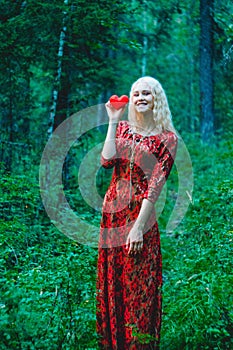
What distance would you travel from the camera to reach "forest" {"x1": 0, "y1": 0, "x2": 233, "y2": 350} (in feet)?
12.3

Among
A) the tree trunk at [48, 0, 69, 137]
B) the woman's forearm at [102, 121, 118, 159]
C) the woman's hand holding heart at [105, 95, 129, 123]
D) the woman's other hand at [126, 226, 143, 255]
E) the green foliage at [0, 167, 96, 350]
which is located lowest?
the green foliage at [0, 167, 96, 350]

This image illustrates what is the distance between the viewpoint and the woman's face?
372cm

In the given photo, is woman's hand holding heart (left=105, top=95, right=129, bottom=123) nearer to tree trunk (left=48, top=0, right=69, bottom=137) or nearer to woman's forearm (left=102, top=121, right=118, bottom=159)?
woman's forearm (left=102, top=121, right=118, bottom=159)

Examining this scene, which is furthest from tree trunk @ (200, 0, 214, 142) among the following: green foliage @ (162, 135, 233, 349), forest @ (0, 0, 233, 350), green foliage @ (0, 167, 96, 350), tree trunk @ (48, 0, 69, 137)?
green foliage @ (0, 167, 96, 350)

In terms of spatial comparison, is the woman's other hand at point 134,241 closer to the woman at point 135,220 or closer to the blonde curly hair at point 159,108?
the woman at point 135,220

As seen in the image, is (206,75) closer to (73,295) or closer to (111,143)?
(111,143)

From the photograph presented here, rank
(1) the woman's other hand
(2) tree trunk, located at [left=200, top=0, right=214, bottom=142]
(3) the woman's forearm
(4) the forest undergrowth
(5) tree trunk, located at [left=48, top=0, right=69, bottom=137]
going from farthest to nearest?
(2) tree trunk, located at [left=200, top=0, right=214, bottom=142]
(5) tree trunk, located at [left=48, top=0, right=69, bottom=137]
(3) the woman's forearm
(1) the woman's other hand
(4) the forest undergrowth

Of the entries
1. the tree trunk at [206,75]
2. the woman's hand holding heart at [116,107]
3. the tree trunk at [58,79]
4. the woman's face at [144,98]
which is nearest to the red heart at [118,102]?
the woman's hand holding heart at [116,107]

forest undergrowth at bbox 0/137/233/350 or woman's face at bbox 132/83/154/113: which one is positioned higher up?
woman's face at bbox 132/83/154/113

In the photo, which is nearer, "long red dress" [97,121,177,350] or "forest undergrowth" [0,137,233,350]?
"forest undergrowth" [0,137,233,350]

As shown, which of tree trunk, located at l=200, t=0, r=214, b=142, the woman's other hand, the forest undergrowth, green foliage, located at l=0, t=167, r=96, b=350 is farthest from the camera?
tree trunk, located at l=200, t=0, r=214, b=142

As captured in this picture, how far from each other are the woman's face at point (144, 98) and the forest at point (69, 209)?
4.81 ft

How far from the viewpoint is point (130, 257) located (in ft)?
12.3

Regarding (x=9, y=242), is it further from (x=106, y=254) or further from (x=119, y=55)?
(x=119, y=55)
